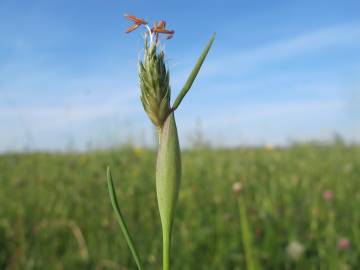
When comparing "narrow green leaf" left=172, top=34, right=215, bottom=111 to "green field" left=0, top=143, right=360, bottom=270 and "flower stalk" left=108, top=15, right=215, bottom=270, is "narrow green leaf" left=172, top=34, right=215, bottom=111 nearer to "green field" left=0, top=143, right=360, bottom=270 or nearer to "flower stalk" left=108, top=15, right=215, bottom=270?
"flower stalk" left=108, top=15, right=215, bottom=270

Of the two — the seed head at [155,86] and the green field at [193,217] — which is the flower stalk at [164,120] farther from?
the green field at [193,217]

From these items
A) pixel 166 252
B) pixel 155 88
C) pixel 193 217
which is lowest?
pixel 193 217

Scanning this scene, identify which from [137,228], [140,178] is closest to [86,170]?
[140,178]

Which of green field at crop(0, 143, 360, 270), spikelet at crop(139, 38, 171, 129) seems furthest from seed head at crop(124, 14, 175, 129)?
green field at crop(0, 143, 360, 270)

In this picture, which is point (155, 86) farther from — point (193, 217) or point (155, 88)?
point (193, 217)

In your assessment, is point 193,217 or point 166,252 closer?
point 166,252

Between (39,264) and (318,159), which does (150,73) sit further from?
(318,159)

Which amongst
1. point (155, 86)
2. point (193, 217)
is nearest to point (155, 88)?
point (155, 86)

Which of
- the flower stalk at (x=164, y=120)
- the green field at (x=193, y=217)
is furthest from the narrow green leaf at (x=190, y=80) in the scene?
the green field at (x=193, y=217)
